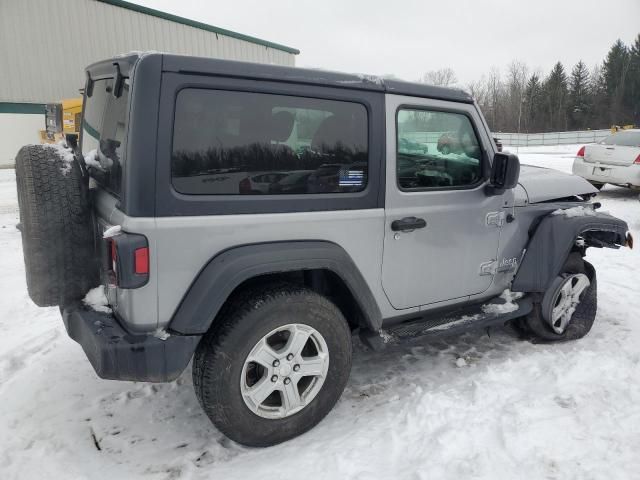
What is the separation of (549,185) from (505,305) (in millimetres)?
1051

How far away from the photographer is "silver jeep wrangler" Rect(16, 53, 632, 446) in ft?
7.34

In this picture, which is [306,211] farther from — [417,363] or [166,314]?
[417,363]

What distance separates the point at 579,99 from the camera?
208 ft

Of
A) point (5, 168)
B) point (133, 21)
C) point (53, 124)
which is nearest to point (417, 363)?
point (53, 124)

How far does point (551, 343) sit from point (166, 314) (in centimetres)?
305

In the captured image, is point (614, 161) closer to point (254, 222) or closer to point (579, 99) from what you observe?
point (254, 222)

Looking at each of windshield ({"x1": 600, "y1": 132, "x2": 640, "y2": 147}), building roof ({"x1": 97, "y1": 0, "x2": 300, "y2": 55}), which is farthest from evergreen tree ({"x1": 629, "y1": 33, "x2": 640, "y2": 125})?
windshield ({"x1": 600, "y1": 132, "x2": 640, "y2": 147})

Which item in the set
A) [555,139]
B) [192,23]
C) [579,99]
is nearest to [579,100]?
[579,99]

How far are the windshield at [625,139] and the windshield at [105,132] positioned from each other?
10.8 metres

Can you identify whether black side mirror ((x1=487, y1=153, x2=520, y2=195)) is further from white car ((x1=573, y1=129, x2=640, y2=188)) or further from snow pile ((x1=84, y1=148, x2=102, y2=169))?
white car ((x1=573, y1=129, x2=640, y2=188))

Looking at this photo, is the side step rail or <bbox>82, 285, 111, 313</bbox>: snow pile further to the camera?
the side step rail

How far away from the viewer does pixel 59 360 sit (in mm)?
3555

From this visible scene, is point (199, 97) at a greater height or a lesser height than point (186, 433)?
greater

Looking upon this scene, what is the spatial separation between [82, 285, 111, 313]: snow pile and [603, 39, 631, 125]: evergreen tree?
228ft
